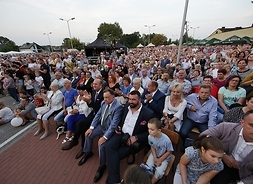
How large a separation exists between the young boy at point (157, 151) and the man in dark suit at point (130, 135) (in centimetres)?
38

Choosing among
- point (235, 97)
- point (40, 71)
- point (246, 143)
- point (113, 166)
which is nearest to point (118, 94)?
point (113, 166)

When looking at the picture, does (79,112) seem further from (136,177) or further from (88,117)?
(136,177)

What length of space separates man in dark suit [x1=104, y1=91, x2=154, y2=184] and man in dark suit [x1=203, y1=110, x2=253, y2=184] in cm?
112

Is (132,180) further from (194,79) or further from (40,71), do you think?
(40,71)

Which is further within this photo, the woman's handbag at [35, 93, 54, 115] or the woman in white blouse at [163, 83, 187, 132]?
the woman's handbag at [35, 93, 54, 115]

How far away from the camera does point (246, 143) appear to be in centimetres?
186

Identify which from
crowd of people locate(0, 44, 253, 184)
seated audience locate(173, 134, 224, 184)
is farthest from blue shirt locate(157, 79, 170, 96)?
seated audience locate(173, 134, 224, 184)

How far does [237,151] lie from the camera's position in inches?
76.1

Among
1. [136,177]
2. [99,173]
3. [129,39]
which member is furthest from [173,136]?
[129,39]

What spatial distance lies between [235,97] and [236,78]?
421 millimetres

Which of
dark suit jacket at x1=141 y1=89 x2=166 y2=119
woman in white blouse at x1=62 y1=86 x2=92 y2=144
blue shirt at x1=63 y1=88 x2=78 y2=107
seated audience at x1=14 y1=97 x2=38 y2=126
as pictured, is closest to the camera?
dark suit jacket at x1=141 y1=89 x2=166 y2=119

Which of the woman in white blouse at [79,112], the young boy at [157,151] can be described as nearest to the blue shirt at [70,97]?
the woman in white blouse at [79,112]

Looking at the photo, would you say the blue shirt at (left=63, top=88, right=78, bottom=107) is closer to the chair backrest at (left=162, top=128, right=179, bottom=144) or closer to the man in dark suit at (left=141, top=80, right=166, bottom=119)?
the man in dark suit at (left=141, top=80, right=166, bottom=119)

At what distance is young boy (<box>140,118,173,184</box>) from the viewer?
2.27 m
